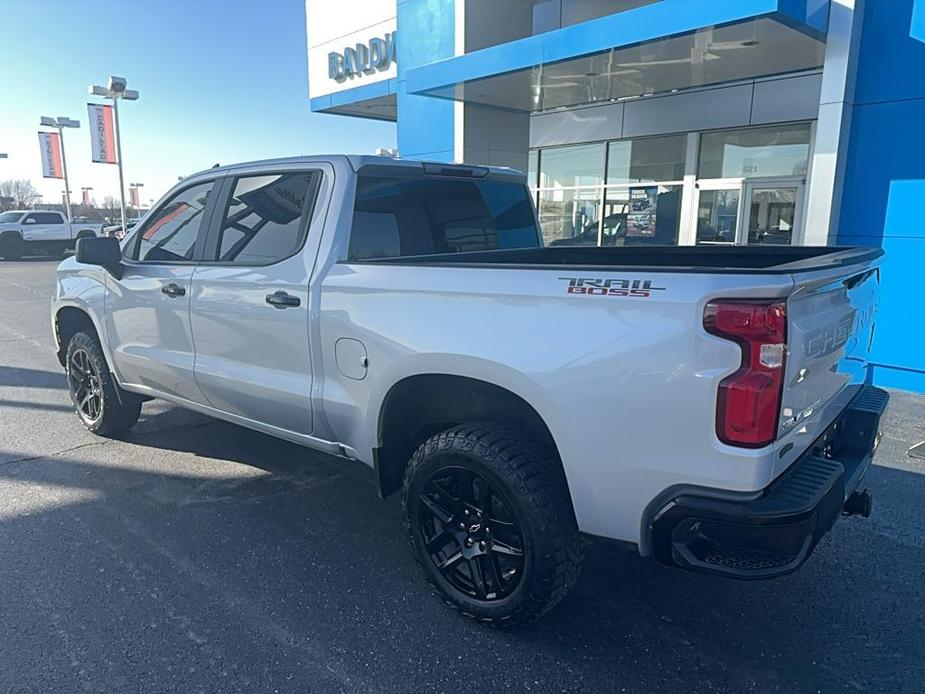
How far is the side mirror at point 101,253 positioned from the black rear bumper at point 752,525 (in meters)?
3.87

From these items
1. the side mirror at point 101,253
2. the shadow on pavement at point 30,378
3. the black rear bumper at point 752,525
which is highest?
the side mirror at point 101,253

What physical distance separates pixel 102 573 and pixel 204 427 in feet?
7.67

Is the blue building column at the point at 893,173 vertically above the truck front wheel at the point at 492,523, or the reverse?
the blue building column at the point at 893,173

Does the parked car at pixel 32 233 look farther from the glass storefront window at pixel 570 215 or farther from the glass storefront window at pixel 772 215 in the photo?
the glass storefront window at pixel 772 215

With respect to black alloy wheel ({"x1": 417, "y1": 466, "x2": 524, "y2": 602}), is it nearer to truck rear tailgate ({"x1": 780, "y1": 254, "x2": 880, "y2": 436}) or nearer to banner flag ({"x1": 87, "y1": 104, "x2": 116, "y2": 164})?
truck rear tailgate ({"x1": 780, "y1": 254, "x2": 880, "y2": 436})

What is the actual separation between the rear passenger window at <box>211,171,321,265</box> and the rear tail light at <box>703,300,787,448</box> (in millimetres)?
2178

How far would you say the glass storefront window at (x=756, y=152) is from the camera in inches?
368

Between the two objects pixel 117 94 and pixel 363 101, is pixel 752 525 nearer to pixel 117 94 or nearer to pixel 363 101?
pixel 363 101

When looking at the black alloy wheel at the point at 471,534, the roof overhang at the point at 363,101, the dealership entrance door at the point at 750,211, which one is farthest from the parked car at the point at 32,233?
the black alloy wheel at the point at 471,534

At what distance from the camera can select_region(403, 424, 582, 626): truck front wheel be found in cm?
259

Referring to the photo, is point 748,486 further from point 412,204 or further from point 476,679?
point 412,204

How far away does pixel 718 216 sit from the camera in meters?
10.5

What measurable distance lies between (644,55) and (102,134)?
17739mm

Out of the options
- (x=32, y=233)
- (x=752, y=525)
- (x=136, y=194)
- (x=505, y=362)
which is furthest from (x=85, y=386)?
(x=136, y=194)
